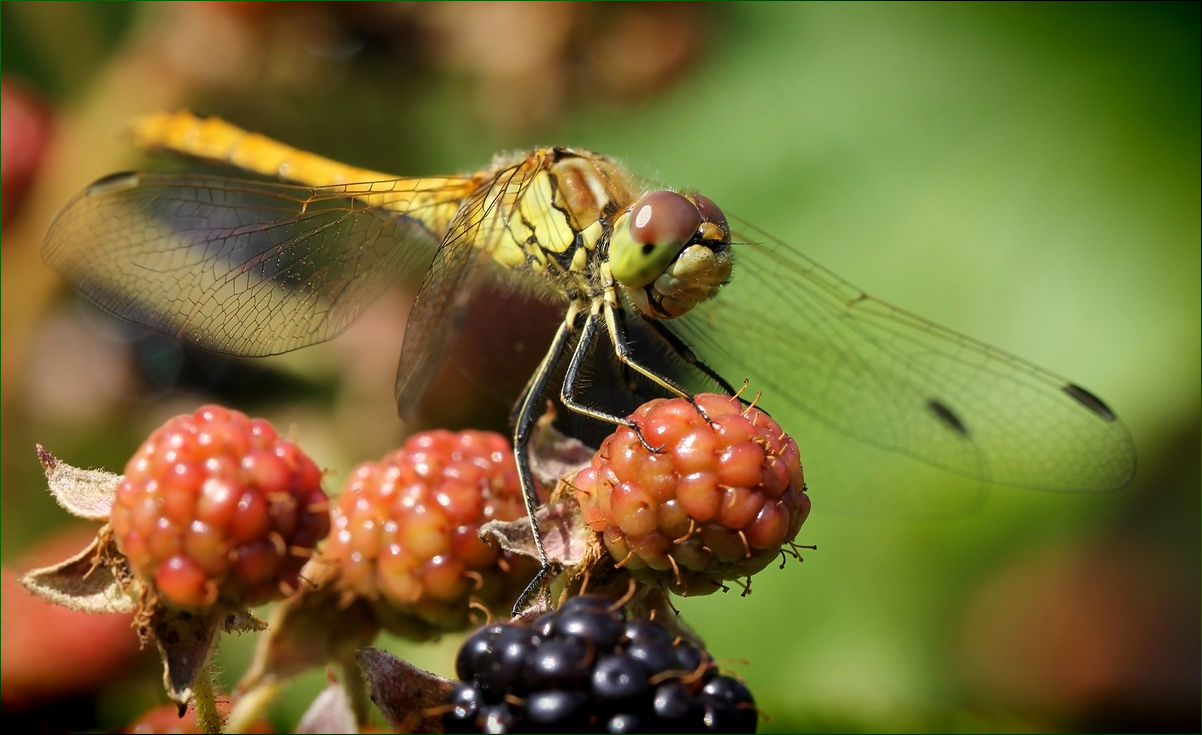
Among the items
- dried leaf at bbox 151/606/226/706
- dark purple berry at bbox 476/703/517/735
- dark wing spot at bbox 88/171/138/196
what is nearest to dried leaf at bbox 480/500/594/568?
dark purple berry at bbox 476/703/517/735

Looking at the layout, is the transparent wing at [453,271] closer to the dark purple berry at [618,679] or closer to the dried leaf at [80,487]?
the dried leaf at [80,487]

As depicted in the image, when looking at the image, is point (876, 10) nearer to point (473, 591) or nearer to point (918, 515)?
point (918, 515)

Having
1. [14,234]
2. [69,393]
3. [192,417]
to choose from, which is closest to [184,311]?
[192,417]

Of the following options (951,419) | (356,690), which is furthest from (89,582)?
(951,419)

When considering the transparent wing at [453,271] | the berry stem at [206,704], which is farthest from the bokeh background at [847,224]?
the berry stem at [206,704]

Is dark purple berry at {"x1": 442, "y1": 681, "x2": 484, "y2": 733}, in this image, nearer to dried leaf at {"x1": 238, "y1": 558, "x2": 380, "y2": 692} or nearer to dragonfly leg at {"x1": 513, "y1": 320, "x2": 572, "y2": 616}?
dragonfly leg at {"x1": 513, "y1": 320, "x2": 572, "y2": 616}

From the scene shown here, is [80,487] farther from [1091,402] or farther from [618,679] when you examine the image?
[1091,402]
